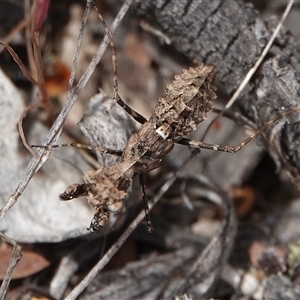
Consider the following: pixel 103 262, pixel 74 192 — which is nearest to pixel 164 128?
pixel 74 192

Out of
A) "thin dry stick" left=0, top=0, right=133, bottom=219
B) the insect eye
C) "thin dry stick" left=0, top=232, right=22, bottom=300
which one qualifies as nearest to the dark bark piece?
"thin dry stick" left=0, top=0, right=133, bottom=219

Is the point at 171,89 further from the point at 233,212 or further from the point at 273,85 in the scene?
the point at 233,212

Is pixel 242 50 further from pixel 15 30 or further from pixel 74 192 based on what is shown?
pixel 15 30

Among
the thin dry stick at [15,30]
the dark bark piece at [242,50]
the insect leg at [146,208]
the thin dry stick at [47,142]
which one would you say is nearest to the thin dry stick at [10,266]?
the thin dry stick at [47,142]

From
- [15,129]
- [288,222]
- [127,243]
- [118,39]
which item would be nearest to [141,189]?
[127,243]

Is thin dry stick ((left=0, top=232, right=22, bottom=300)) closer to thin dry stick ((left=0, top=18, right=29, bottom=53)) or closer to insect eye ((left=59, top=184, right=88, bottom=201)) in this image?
insect eye ((left=59, top=184, right=88, bottom=201))

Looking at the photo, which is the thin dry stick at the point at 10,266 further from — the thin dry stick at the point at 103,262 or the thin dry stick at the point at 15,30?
the thin dry stick at the point at 15,30
